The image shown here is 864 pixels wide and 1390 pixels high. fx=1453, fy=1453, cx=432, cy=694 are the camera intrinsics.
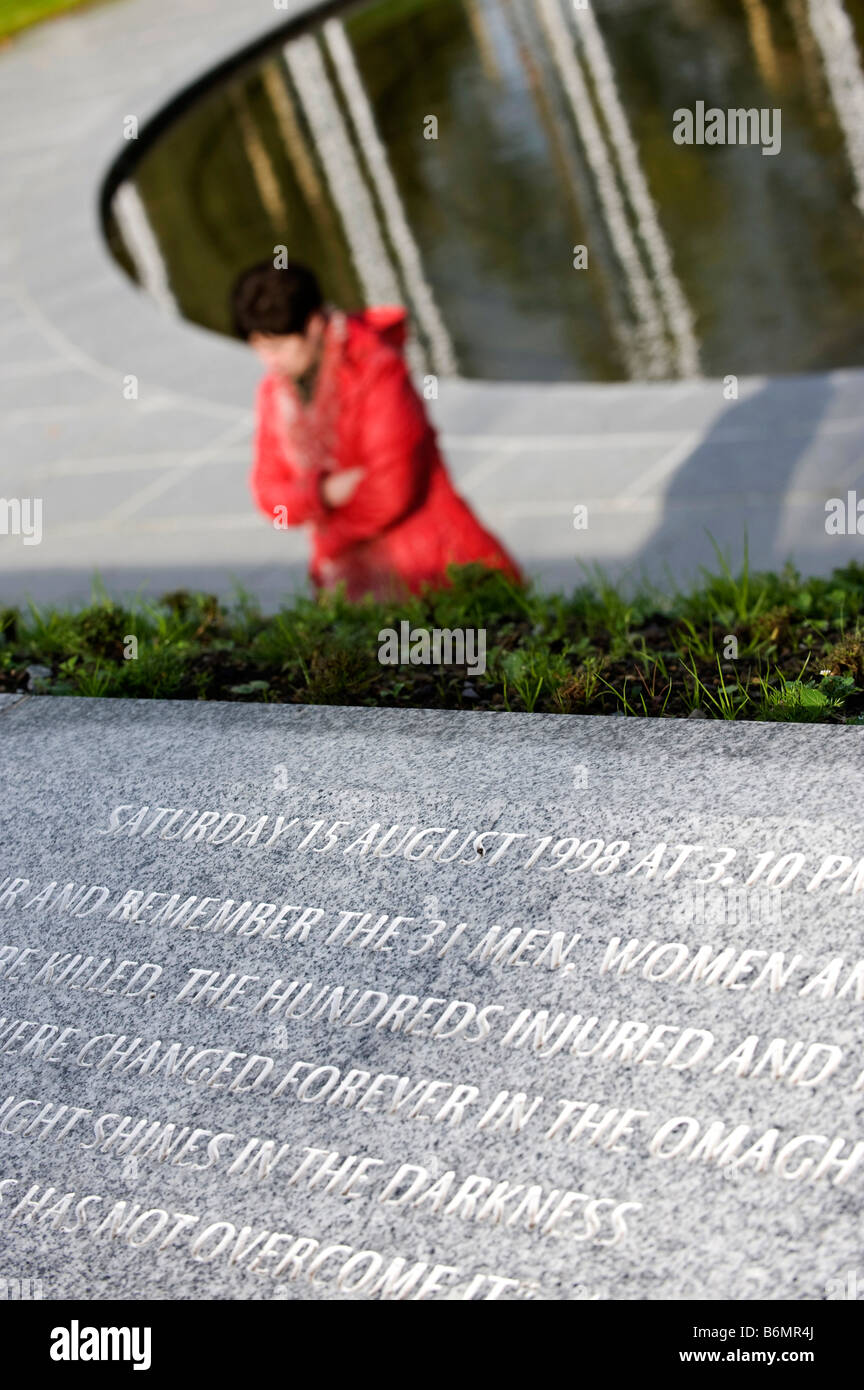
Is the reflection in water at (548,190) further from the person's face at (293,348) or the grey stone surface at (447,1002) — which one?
the grey stone surface at (447,1002)

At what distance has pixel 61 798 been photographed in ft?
12.0

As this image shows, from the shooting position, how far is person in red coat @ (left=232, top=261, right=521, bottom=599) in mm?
4930

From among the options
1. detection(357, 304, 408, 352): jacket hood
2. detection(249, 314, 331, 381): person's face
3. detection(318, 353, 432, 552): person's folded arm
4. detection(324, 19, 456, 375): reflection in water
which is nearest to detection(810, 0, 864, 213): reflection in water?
detection(324, 19, 456, 375): reflection in water

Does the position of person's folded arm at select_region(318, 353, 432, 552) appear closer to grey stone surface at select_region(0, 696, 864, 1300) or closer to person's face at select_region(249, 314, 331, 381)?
person's face at select_region(249, 314, 331, 381)

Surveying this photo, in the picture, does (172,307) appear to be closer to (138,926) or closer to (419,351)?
(419,351)

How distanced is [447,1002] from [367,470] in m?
2.72

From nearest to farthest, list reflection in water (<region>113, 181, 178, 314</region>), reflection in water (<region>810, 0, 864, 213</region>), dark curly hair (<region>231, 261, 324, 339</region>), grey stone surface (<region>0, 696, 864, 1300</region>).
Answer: grey stone surface (<region>0, 696, 864, 1300</region>) → dark curly hair (<region>231, 261, 324, 339</region>) → reflection in water (<region>810, 0, 864, 213</region>) → reflection in water (<region>113, 181, 178, 314</region>)

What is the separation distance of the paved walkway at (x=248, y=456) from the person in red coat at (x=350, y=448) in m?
0.79

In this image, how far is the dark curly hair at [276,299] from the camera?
15.8 ft

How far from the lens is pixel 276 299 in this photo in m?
4.82

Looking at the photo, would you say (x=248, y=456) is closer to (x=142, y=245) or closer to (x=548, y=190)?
(x=548, y=190)

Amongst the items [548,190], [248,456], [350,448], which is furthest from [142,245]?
[350,448]

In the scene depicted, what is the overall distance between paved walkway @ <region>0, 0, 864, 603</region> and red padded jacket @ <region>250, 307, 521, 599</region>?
771mm

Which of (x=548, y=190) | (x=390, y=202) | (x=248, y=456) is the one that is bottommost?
(x=248, y=456)
